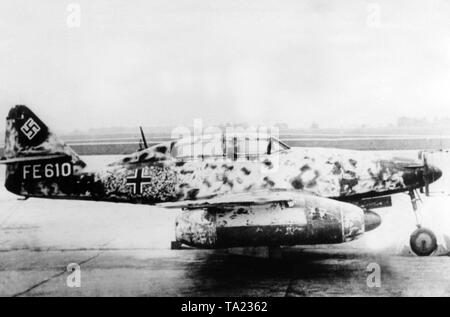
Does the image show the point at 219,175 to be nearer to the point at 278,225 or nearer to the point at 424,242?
the point at 278,225

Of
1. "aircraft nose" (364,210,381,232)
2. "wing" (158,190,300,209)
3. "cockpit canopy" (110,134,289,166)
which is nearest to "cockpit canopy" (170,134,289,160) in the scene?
"cockpit canopy" (110,134,289,166)

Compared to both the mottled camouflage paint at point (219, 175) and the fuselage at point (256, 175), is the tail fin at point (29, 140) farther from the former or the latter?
the fuselage at point (256, 175)

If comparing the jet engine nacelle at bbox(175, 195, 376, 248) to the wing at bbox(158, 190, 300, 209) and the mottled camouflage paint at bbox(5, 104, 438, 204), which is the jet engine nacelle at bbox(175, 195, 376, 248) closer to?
the wing at bbox(158, 190, 300, 209)

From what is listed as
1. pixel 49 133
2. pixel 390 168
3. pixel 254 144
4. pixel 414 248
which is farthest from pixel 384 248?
pixel 49 133

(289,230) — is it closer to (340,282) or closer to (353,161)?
(340,282)

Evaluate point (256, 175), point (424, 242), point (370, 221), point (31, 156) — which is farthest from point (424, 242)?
point (31, 156)
